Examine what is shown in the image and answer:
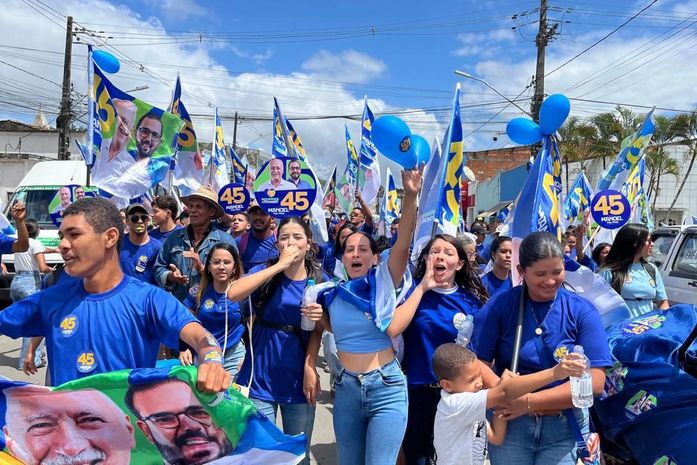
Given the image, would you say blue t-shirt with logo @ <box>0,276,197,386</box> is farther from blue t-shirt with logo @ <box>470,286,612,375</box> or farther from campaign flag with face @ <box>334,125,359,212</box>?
campaign flag with face @ <box>334,125,359,212</box>

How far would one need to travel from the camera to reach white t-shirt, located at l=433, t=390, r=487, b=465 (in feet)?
7.79

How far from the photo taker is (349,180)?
12.5 metres

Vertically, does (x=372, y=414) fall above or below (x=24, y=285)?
below

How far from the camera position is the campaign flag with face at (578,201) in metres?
9.42

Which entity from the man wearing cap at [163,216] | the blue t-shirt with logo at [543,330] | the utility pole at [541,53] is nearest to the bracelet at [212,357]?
the blue t-shirt with logo at [543,330]

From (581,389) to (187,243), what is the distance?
3.73 meters

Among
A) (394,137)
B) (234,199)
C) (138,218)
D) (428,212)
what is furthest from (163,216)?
(394,137)

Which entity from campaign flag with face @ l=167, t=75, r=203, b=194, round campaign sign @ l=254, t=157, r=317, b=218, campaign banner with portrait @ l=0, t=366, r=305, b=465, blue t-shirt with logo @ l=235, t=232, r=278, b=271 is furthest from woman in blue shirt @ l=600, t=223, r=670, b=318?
campaign flag with face @ l=167, t=75, r=203, b=194

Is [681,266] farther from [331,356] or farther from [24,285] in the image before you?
[24,285]

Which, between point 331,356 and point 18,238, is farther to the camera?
point 18,238

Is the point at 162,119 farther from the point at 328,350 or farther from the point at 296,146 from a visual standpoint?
the point at 328,350

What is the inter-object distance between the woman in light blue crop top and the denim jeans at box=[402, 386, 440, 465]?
1.05ft

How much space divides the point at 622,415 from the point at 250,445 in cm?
195

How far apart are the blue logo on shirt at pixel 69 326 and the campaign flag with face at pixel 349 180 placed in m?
9.98
